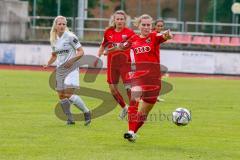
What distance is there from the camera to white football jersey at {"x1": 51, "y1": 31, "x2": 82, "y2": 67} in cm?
1616

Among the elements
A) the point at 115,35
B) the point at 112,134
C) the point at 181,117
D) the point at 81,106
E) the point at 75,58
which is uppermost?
the point at 115,35

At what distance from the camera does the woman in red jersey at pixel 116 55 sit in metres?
17.8

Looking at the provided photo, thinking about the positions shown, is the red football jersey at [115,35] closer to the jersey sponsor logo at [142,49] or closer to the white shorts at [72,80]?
the white shorts at [72,80]

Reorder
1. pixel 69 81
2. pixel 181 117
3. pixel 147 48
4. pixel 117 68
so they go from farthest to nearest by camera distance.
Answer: pixel 117 68 < pixel 69 81 < pixel 181 117 < pixel 147 48

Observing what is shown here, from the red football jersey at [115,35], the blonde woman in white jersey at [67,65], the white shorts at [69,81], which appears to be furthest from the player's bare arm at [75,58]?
the red football jersey at [115,35]

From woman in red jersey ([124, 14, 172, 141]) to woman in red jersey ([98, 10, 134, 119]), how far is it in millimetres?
3297

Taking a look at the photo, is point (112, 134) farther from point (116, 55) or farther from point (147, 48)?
point (116, 55)

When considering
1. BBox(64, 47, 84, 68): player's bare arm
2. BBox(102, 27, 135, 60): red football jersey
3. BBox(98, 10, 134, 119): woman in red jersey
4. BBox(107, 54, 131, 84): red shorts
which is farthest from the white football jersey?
BBox(107, 54, 131, 84): red shorts

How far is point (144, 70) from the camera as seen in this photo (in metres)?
14.0

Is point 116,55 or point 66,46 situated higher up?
point 66,46

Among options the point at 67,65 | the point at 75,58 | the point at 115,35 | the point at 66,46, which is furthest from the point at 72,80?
the point at 115,35

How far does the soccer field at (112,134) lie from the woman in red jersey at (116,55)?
55 cm

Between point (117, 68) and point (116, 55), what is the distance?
287 mm

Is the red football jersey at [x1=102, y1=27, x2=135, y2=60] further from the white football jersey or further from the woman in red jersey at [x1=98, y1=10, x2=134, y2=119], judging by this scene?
the white football jersey
